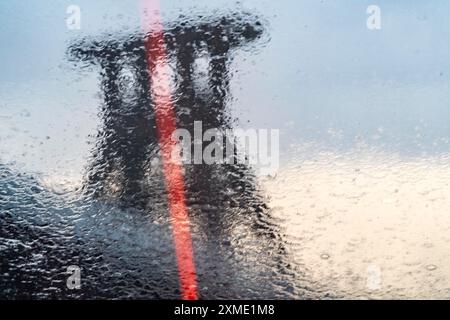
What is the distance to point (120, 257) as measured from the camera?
9.21ft

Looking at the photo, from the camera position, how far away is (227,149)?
11.4ft

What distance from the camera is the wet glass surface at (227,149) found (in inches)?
108

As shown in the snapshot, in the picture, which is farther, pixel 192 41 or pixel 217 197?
pixel 192 41

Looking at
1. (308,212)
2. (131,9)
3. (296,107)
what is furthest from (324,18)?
(308,212)

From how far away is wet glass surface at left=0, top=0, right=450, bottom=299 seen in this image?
2748 mm

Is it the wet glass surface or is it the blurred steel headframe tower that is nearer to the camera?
the wet glass surface

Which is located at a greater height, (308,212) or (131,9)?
(131,9)

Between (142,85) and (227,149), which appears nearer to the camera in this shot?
(227,149)

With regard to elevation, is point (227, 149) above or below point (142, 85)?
below

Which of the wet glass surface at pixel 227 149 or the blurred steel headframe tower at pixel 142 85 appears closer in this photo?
the wet glass surface at pixel 227 149

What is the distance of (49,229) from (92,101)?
1.20 m
